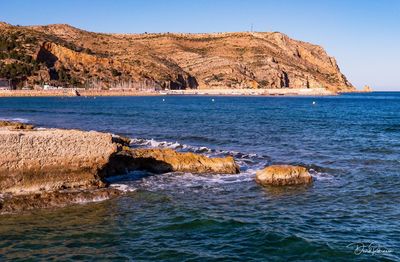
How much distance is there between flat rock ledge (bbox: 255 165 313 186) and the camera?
61.2ft

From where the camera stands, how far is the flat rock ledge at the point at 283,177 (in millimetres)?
18656

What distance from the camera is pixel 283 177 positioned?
61.6 ft

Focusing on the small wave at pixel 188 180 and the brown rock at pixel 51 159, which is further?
the small wave at pixel 188 180

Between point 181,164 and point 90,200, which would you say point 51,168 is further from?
point 181,164

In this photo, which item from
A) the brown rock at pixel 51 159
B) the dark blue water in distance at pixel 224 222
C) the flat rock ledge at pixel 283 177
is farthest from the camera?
the flat rock ledge at pixel 283 177

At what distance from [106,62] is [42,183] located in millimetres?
176777

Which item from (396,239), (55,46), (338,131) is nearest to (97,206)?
(396,239)

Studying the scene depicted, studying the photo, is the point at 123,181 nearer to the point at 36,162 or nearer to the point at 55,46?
the point at 36,162

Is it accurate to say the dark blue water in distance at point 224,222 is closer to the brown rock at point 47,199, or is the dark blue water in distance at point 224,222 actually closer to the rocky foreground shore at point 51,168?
the brown rock at point 47,199

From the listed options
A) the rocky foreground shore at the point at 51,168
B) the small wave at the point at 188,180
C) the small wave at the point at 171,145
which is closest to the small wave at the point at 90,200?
the rocky foreground shore at the point at 51,168

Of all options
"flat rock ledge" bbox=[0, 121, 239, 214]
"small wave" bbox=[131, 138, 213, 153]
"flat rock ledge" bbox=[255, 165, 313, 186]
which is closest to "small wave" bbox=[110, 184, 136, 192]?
"flat rock ledge" bbox=[0, 121, 239, 214]

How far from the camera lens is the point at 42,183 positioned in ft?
50.6

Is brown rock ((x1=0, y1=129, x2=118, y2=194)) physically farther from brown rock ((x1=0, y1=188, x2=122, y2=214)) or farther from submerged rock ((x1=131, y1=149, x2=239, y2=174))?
submerged rock ((x1=131, y1=149, x2=239, y2=174))

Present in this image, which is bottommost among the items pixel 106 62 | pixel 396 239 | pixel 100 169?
pixel 396 239
